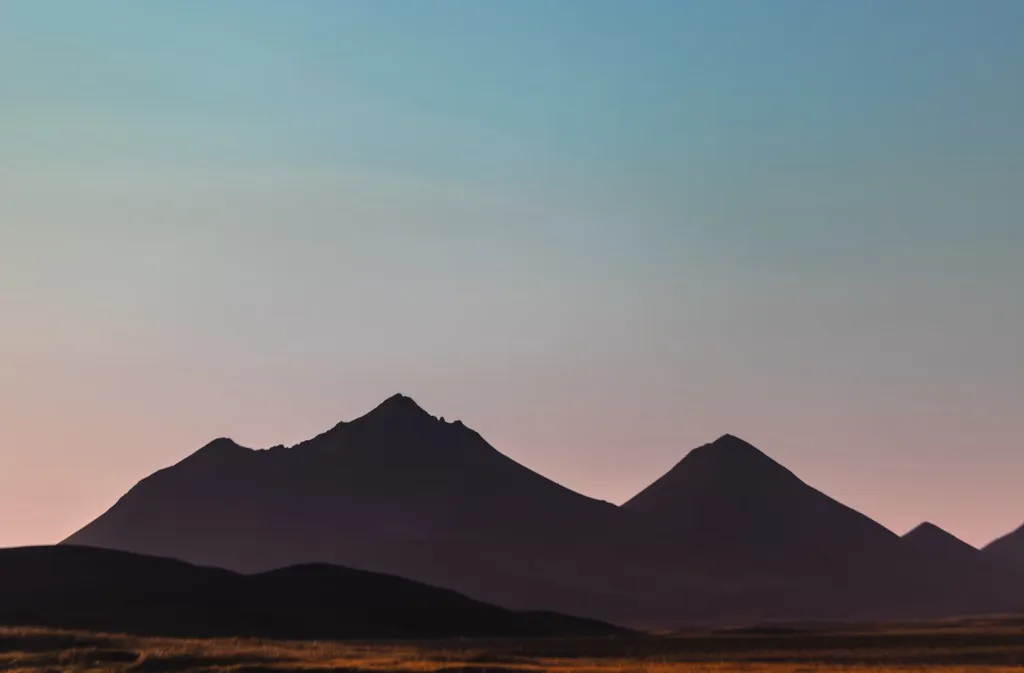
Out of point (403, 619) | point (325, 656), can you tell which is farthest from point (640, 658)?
point (403, 619)

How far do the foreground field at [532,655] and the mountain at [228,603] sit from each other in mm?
23311

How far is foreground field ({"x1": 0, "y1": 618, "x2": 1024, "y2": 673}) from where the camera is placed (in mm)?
69938

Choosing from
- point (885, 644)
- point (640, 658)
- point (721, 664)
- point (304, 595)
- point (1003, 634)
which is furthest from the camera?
point (304, 595)

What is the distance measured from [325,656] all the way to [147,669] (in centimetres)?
1448

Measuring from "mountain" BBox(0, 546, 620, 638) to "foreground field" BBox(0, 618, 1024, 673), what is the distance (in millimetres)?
23311

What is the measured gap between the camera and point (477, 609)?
150 metres

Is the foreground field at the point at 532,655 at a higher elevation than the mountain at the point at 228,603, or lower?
lower

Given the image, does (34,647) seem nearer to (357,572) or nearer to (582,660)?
(582,660)

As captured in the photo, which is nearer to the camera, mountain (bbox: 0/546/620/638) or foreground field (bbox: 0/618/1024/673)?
foreground field (bbox: 0/618/1024/673)

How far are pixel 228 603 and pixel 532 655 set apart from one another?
2062 inches

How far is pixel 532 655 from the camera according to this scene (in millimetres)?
92438

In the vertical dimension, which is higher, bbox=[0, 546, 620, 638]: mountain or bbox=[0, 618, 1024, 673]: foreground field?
bbox=[0, 546, 620, 638]: mountain

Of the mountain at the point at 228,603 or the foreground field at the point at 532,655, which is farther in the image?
the mountain at the point at 228,603

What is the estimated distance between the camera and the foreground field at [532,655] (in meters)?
69.9
